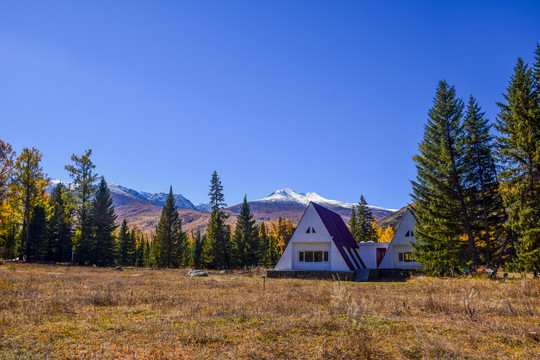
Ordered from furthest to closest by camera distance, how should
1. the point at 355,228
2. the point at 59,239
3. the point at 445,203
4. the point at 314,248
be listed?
the point at 355,228
the point at 59,239
the point at 314,248
the point at 445,203

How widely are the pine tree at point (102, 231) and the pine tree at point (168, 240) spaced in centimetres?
671

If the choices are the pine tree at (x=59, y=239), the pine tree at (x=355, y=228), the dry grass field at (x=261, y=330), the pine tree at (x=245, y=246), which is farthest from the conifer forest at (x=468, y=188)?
the pine tree at (x=355, y=228)

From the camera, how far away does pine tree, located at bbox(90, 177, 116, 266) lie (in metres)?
46.6

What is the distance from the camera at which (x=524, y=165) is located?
21.4m

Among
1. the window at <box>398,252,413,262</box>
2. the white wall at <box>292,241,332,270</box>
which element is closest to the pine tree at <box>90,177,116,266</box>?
the white wall at <box>292,241,332,270</box>

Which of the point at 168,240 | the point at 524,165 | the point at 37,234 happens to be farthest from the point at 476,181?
the point at 37,234

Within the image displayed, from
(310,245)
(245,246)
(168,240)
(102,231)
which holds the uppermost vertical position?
(102,231)

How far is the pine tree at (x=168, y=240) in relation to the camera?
53438mm

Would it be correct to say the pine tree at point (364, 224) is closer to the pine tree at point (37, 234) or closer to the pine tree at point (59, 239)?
the pine tree at point (59, 239)

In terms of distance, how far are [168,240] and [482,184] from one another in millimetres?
44154

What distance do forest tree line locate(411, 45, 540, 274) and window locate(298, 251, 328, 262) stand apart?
8662mm

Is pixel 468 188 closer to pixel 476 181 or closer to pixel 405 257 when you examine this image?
pixel 476 181

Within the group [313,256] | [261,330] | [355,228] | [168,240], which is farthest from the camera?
[355,228]

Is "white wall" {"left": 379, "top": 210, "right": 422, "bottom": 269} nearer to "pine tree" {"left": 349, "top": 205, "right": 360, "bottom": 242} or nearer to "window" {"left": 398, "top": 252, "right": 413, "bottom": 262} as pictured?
"window" {"left": 398, "top": 252, "right": 413, "bottom": 262}
